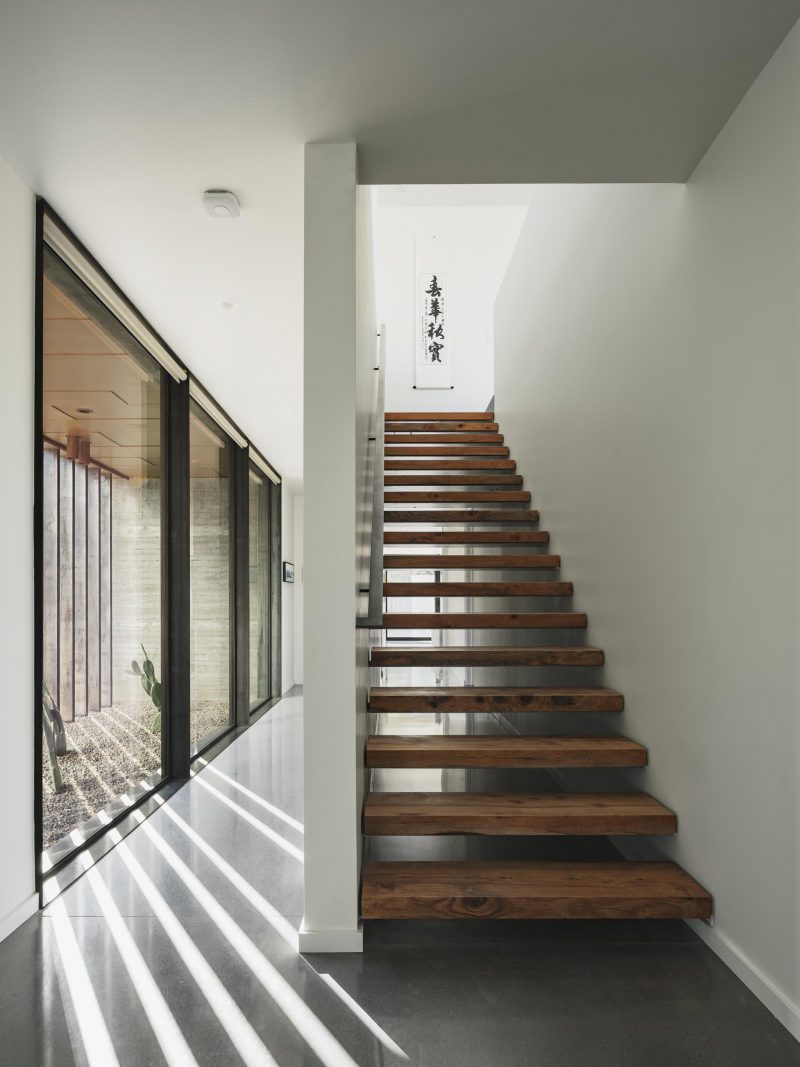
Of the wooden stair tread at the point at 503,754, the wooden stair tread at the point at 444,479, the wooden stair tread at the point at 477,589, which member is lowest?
the wooden stair tread at the point at 503,754

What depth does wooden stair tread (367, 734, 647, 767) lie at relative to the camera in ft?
9.09

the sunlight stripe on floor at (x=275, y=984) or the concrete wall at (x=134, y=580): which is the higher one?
the concrete wall at (x=134, y=580)

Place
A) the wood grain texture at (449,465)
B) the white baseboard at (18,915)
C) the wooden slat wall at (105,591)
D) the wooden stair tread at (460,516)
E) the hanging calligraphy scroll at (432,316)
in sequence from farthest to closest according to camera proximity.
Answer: the hanging calligraphy scroll at (432,316) → the wood grain texture at (449,465) → the wooden stair tread at (460,516) → the wooden slat wall at (105,591) → the white baseboard at (18,915)

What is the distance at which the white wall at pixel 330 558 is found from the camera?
228cm

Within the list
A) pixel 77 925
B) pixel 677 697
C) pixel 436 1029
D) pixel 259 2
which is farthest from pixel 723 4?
pixel 77 925

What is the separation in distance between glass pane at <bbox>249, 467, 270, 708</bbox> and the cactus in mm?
2849

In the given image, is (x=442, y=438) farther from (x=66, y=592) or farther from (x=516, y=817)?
(x=516, y=817)

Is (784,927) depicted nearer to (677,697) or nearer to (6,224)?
(677,697)

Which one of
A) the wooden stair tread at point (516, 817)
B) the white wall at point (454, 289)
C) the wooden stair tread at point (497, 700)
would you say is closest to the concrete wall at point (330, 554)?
the wooden stair tread at point (516, 817)

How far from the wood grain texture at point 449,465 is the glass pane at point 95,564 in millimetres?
1845

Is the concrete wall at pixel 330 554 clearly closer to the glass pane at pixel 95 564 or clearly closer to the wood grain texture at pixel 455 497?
the glass pane at pixel 95 564

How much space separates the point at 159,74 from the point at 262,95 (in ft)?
0.94

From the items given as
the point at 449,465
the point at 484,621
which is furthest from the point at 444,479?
the point at 484,621

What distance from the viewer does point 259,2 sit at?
1.83 meters
